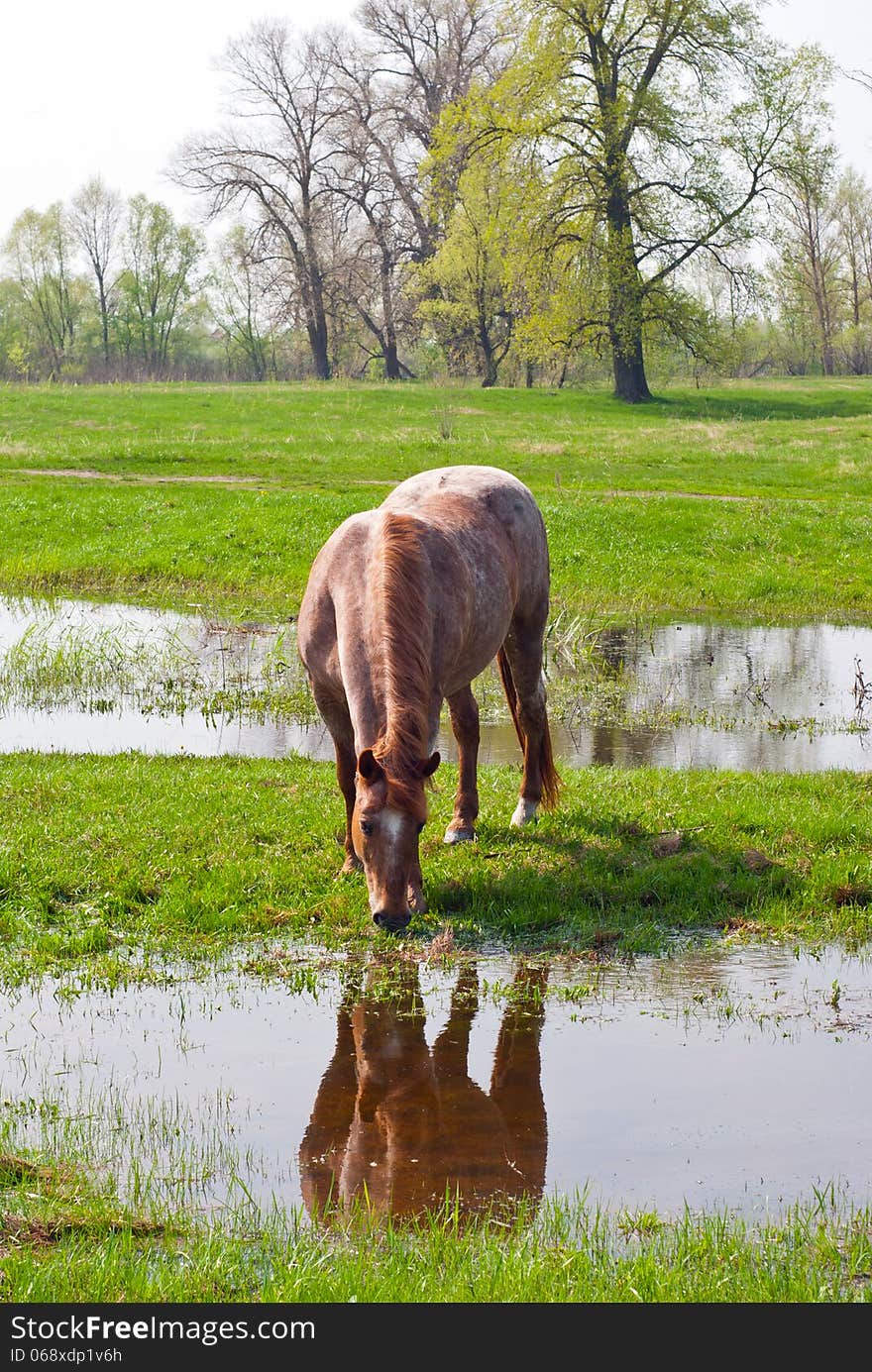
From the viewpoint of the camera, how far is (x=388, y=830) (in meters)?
6.57

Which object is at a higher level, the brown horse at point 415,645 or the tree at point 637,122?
the tree at point 637,122

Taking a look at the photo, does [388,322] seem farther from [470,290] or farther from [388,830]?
[388,830]


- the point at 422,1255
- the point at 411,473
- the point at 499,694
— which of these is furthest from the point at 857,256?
the point at 422,1255

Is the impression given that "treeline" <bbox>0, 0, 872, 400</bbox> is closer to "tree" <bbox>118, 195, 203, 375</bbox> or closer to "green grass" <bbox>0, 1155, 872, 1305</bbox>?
"tree" <bbox>118, 195, 203, 375</bbox>

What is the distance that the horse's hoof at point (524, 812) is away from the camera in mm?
9409

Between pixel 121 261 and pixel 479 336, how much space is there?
40.6m

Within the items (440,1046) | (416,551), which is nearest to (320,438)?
(416,551)

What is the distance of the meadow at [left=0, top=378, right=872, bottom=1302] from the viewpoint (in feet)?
12.8

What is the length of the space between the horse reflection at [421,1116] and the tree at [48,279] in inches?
3500

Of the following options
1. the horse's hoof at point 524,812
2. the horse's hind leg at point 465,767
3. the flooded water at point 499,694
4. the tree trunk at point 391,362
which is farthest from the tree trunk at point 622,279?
the horse's hoof at point 524,812

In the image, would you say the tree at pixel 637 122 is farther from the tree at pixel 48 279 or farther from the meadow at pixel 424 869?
the tree at pixel 48 279

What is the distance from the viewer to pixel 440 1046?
19.4 ft

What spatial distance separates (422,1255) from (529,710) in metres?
6.14
